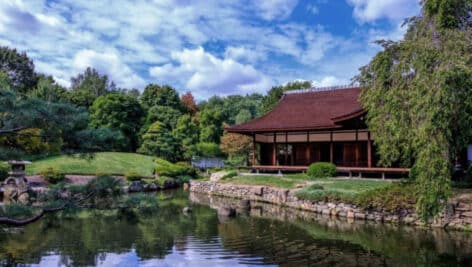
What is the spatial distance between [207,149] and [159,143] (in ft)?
18.2

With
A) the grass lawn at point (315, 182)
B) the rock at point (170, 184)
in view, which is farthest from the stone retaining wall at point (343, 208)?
the rock at point (170, 184)

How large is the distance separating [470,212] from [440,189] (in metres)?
2.67

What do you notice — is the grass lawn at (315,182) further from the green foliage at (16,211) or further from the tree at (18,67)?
the tree at (18,67)

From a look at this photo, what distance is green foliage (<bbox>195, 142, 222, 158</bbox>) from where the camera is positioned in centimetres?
3522

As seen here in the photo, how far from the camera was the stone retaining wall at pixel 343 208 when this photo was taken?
11.0m

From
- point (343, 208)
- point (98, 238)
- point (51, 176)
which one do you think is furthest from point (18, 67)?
point (343, 208)

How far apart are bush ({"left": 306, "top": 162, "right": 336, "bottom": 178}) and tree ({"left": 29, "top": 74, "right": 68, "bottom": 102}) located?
11.6 m

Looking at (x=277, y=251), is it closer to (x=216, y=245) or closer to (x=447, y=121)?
(x=216, y=245)

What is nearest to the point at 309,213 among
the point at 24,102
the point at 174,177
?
the point at 24,102

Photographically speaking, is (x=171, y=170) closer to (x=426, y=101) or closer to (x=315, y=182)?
(x=315, y=182)

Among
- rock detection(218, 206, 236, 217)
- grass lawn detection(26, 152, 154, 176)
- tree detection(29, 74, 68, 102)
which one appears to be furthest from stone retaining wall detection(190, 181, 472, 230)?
tree detection(29, 74, 68, 102)

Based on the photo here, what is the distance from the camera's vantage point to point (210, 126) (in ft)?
125

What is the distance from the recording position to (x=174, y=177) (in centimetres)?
2633

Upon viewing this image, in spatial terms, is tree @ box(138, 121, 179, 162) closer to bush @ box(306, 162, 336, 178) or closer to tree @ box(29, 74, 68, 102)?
tree @ box(29, 74, 68, 102)
